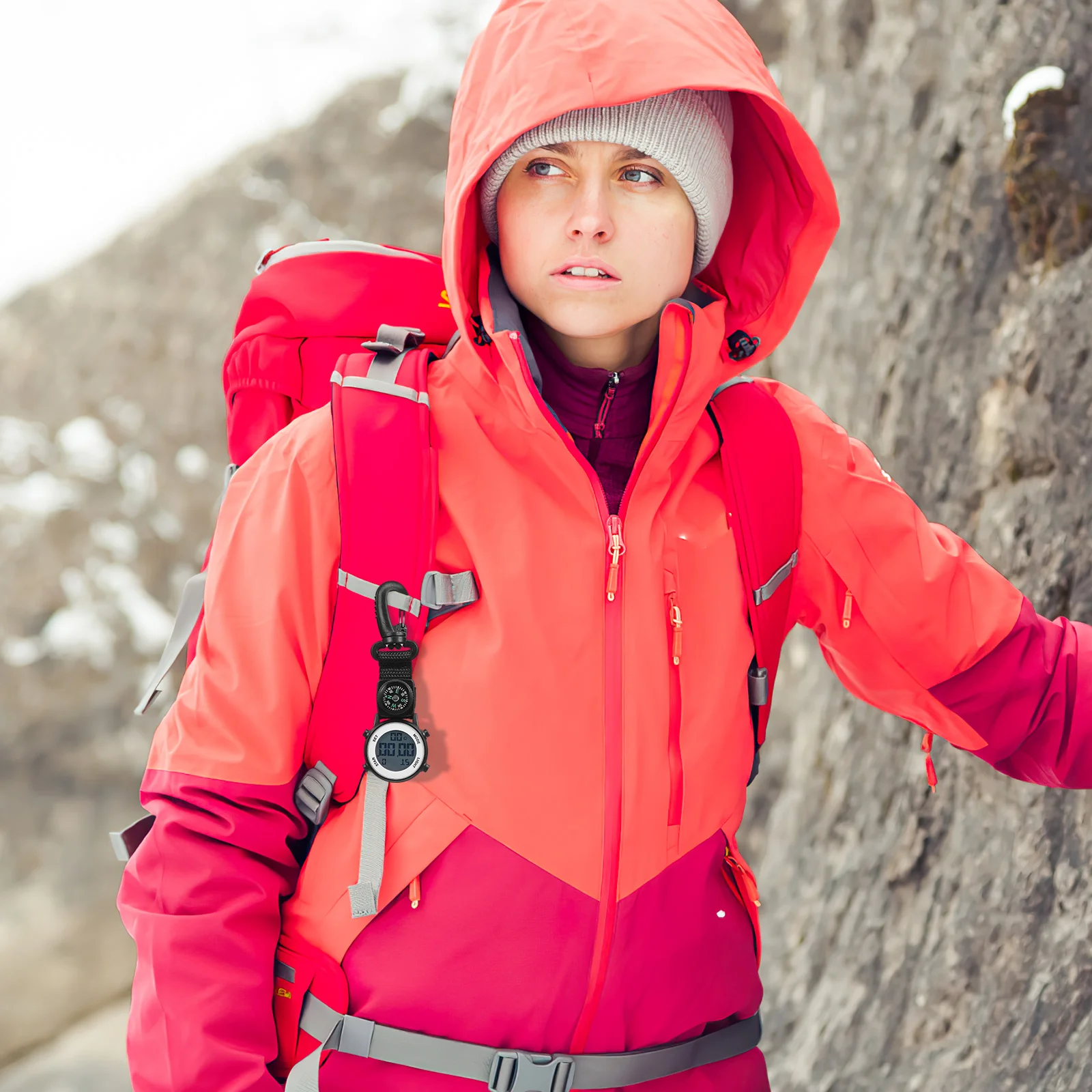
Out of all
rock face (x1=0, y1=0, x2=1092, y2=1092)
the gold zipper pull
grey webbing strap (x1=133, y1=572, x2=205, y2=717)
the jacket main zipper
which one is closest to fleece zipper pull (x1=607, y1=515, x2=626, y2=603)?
the jacket main zipper

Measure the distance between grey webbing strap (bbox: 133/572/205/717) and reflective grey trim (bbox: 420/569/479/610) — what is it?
418 mm

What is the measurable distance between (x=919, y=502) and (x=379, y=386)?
7.04ft

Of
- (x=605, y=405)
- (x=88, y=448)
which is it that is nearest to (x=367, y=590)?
(x=605, y=405)

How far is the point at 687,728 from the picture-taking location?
1685 millimetres

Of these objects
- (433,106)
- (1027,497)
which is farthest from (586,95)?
(433,106)

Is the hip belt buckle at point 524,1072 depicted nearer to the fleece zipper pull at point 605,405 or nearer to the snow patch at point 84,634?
the fleece zipper pull at point 605,405

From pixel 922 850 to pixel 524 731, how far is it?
195 cm

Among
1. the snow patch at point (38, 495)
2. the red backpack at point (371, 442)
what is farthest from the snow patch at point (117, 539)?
the red backpack at point (371, 442)

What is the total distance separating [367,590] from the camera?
154cm

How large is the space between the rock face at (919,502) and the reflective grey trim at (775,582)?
3.27ft

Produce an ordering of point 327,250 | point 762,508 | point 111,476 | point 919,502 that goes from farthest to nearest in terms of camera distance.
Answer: point 111,476, point 919,502, point 327,250, point 762,508

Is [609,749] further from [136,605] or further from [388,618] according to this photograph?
[136,605]

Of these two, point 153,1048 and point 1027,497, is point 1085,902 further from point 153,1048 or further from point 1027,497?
point 153,1048

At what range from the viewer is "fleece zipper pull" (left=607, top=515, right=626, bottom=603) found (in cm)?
162
